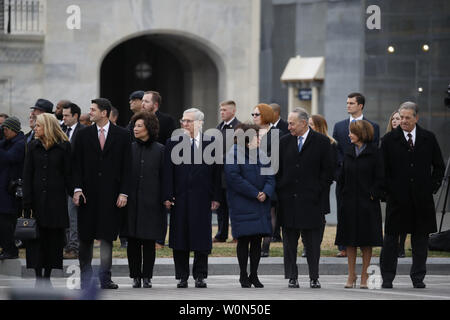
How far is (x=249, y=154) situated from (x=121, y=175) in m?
1.42

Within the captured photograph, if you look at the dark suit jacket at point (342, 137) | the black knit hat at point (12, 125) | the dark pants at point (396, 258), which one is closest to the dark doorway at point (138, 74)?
the dark suit jacket at point (342, 137)

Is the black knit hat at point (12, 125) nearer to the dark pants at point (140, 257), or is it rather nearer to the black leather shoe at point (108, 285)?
the dark pants at point (140, 257)

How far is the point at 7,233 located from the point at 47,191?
10.3 ft

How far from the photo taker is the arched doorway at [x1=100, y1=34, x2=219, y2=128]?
3088 cm

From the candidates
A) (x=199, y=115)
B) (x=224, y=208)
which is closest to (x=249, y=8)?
(x=224, y=208)

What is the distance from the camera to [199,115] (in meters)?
12.4

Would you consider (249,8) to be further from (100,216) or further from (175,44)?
(100,216)

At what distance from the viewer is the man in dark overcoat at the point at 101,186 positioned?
11.9 m

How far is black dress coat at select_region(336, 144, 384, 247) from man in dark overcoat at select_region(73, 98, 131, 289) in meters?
2.46

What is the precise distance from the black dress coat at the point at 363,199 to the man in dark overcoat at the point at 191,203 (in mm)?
1498

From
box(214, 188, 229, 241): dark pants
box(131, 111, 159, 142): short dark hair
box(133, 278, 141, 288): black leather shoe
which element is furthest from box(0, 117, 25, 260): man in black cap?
box(214, 188, 229, 241): dark pants

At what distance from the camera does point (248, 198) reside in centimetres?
1220

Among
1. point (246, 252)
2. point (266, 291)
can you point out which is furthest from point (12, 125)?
point (266, 291)

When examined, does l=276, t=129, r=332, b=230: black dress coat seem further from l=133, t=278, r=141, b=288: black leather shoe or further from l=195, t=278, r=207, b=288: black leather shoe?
l=133, t=278, r=141, b=288: black leather shoe
